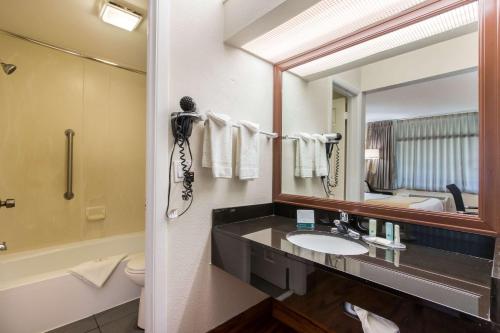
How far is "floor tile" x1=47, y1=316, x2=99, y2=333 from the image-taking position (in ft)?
5.21

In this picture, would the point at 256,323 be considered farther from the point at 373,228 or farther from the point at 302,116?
the point at 302,116

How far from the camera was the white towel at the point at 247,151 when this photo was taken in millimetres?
1509

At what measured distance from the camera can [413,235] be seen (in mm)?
1130

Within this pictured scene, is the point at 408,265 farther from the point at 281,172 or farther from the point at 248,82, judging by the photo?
the point at 248,82

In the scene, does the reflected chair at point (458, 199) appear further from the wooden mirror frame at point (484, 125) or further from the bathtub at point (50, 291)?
the bathtub at point (50, 291)

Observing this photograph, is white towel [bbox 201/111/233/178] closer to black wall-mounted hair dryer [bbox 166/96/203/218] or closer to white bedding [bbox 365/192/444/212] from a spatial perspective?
black wall-mounted hair dryer [bbox 166/96/203/218]

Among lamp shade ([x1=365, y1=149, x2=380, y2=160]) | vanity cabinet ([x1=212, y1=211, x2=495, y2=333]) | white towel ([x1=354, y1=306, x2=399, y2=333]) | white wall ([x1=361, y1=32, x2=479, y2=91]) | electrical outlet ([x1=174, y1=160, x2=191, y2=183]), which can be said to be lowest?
white towel ([x1=354, y1=306, x2=399, y2=333])

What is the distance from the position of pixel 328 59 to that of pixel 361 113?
1.41ft

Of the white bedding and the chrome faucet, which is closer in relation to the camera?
the white bedding

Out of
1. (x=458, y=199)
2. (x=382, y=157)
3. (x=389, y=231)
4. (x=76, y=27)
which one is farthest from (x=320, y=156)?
(x=76, y=27)

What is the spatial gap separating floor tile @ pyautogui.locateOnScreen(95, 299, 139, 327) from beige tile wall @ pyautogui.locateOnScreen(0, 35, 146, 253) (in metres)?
0.90

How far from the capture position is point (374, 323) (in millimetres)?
861

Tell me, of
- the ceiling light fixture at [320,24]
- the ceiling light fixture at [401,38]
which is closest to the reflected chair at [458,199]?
the ceiling light fixture at [401,38]

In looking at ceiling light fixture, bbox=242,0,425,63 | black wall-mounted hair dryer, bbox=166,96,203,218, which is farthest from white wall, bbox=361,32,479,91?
black wall-mounted hair dryer, bbox=166,96,203,218
